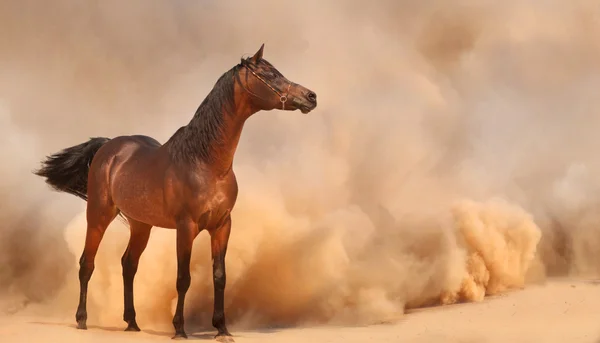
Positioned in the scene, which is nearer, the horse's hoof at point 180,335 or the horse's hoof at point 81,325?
the horse's hoof at point 180,335

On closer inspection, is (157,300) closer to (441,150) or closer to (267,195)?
(267,195)

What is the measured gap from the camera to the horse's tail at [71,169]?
13391mm

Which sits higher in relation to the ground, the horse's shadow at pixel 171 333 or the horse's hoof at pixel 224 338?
the horse's shadow at pixel 171 333

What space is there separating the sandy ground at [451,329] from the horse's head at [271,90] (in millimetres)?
3247

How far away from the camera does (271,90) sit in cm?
1094

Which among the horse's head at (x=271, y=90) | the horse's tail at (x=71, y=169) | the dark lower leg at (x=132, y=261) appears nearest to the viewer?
the horse's head at (x=271, y=90)

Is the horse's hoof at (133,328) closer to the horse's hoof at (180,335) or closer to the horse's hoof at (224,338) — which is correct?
the horse's hoof at (180,335)

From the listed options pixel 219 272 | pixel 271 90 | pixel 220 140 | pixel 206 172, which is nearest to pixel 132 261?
pixel 219 272

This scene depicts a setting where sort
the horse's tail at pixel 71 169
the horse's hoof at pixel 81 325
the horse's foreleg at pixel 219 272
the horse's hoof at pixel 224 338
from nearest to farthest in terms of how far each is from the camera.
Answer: the horse's hoof at pixel 224 338 → the horse's foreleg at pixel 219 272 → the horse's hoof at pixel 81 325 → the horse's tail at pixel 71 169

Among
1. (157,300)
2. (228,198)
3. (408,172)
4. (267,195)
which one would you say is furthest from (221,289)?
(408,172)

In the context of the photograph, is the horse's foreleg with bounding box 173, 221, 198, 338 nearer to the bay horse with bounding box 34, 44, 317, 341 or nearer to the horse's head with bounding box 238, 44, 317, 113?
the bay horse with bounding box 34, 44, 317, 341

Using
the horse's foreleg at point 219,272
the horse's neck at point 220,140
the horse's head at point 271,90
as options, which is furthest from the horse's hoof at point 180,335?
the horse's head at point 271,90

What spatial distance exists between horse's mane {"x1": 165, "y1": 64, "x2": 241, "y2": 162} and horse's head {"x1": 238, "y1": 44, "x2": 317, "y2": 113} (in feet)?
0.72

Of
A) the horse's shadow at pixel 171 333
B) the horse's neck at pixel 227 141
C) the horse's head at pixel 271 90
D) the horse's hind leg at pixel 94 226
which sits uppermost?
the horse's head at pixel 271 90
